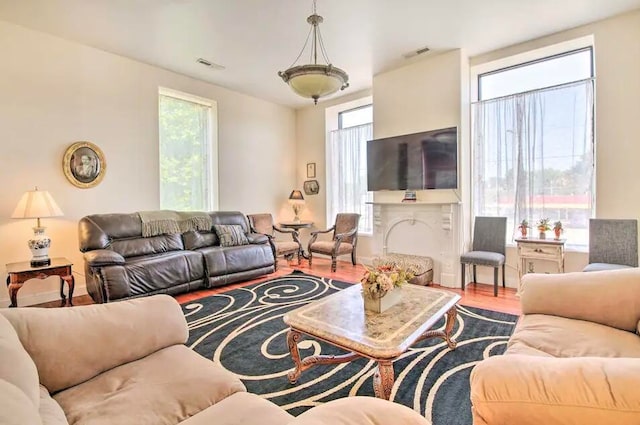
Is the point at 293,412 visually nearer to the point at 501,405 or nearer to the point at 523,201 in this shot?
the point at 501,405

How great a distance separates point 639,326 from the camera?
5.58 feet

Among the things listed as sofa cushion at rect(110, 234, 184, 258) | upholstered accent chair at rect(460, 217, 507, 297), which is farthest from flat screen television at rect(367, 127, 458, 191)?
sofa cushion at rect(110, 234, 184, 258)

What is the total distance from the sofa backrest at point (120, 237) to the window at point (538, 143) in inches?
172

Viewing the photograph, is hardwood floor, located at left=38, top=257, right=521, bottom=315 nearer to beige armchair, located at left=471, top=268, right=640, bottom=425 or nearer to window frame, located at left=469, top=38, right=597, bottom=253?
window frame, located at left=469, top=38, right=597, bottom=253

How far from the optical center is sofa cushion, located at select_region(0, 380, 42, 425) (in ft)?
2.38

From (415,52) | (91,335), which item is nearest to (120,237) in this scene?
(91,335)

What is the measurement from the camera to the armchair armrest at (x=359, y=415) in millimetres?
953

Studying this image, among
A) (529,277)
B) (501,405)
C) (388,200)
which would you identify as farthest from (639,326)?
(388,200)

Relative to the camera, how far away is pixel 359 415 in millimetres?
988

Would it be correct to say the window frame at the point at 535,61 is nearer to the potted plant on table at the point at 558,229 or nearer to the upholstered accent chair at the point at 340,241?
the potted plant on table at the point at 558,229

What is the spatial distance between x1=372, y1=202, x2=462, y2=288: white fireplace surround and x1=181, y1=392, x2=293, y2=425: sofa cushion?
12.4ft

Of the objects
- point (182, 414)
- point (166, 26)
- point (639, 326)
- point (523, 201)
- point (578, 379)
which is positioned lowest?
point (182, 414)

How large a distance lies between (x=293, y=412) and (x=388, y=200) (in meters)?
3.78

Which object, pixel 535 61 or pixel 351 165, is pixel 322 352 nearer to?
pixel 351 165
